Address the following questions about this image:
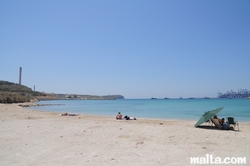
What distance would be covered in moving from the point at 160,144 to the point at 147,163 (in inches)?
86.8

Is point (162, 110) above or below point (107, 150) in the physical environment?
below

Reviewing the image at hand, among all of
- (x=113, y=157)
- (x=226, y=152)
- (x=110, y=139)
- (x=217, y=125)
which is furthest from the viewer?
(x=217, y=125)

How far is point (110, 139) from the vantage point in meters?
7.99

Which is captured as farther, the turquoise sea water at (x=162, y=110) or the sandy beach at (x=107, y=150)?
the turquoise sea water at (x=162, y=110)

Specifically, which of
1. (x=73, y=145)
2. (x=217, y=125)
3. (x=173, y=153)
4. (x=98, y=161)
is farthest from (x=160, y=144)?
(x=217, y=125)

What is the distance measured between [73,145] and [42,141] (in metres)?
1.49

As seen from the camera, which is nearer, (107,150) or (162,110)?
(107,150)

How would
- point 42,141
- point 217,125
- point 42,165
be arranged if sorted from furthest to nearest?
1. point 217,125
2. point 42,141
3. point 42,165

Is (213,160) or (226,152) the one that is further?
(226,152)

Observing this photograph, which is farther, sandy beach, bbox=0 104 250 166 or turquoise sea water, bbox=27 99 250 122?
turquoise sea water, bbox=27 99 250 122

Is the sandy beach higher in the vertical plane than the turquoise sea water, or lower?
higher

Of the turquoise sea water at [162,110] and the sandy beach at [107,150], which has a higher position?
the sandy beach at [107,150]

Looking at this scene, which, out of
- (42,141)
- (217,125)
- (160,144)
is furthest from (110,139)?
(217,125)

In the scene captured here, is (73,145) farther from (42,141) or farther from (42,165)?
(42,165)
